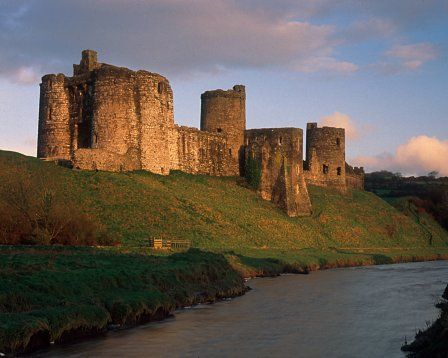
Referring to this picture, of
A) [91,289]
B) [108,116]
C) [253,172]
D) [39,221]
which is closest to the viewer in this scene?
[91,289]

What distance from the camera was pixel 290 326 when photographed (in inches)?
922

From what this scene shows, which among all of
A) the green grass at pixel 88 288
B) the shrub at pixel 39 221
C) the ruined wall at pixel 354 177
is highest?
the ruined wall at pixel 354 177

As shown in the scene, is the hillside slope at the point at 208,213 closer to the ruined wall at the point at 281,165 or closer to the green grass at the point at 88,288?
the ruined wall at the point at 281,165

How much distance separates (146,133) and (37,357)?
122ft

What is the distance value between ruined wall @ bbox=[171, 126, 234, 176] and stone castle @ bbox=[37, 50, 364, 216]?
0.09m

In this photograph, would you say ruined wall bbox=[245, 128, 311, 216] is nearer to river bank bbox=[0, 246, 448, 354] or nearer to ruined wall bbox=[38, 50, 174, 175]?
ruined wall bbox=[38, 50, 174, 175]

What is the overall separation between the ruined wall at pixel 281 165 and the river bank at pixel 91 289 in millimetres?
27481

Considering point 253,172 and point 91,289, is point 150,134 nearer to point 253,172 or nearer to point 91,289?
point 253,172

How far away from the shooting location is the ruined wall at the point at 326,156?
71.7m

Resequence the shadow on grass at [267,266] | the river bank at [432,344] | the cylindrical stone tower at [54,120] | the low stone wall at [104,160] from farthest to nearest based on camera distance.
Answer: the cylindrical stone tower at [54,120] < the low stone wall at [104,160] < the shadow on grass at [267,266] < the river bank at [432,344]

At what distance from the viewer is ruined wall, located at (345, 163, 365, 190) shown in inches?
3123

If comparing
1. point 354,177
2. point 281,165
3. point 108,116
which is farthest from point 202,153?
point 354,177

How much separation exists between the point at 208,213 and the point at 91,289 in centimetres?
2802

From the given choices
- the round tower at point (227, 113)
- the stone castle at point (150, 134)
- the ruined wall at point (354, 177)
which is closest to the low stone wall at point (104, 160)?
the stone castle at point (150, 134)
